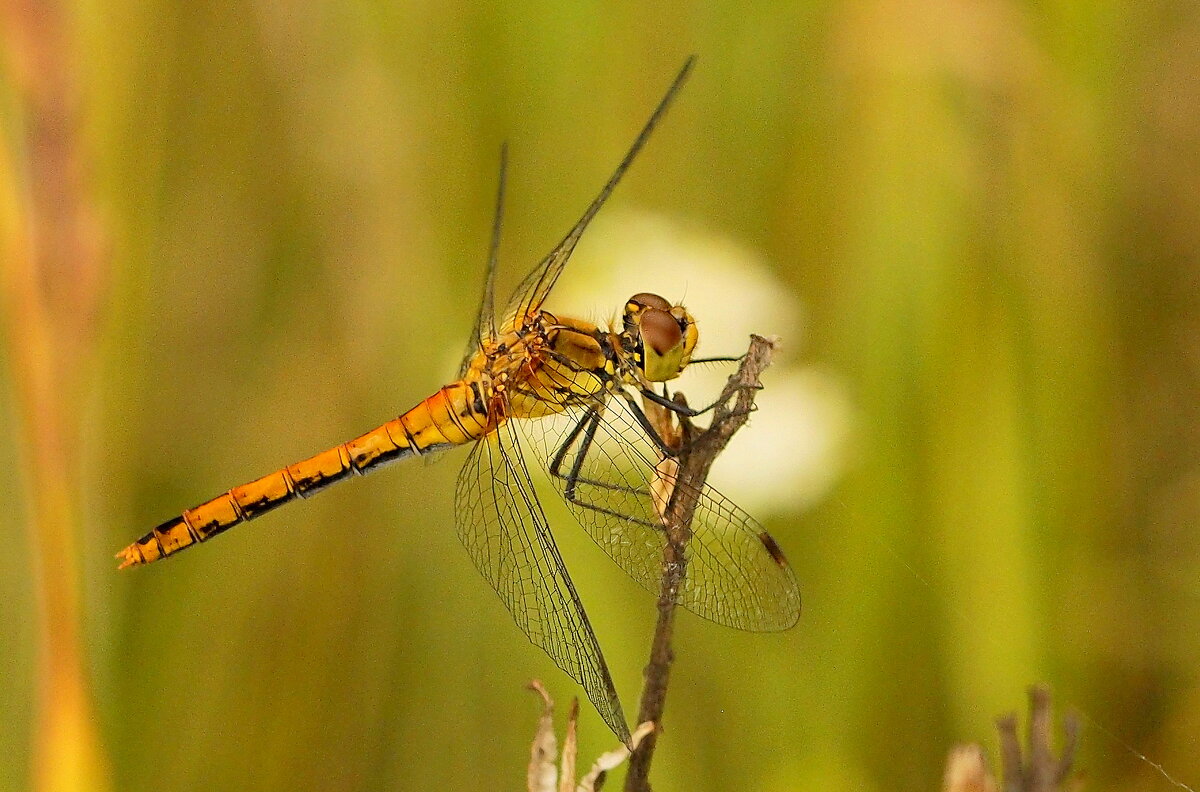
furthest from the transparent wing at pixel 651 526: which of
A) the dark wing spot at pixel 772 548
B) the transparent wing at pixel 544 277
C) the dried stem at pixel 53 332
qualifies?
the dried stem at pixel 53 332

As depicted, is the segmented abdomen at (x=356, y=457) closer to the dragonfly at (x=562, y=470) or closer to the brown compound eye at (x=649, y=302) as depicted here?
the dragonfly at (x=562, y=470)

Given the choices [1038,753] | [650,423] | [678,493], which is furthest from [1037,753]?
[650,423]

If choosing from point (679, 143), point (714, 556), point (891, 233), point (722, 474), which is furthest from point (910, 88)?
point (714, 556)

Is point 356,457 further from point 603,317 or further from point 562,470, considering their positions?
point 603,317

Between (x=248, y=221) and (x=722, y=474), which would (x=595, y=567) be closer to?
(x=722, y=474)

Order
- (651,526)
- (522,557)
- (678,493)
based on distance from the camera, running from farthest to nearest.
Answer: (522,557) < (651,526) < (678,493)

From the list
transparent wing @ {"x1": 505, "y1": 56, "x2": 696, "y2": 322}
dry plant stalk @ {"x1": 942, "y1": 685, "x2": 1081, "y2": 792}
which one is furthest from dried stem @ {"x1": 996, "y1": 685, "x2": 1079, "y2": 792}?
transparent wing @ {"x1": 505, "y1": 56, "x2": 696, "y2": 322}
